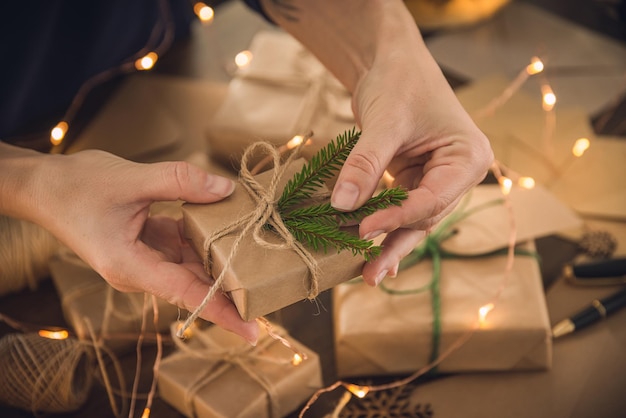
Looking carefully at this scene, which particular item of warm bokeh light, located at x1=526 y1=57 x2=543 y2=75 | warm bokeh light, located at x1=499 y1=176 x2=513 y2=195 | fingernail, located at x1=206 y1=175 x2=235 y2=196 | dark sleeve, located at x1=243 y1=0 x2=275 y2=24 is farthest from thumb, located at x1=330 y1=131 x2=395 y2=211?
warm bokeh light, located at x1=526 y1=57 x2=543 y2=75

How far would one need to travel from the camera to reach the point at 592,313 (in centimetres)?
109

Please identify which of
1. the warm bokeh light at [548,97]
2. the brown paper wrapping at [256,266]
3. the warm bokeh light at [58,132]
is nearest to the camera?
the brown paper wrapping at [256,266]

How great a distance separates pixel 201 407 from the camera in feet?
3.06

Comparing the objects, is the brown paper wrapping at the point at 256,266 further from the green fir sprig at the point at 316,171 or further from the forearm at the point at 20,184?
the forearm at the point at 20,184

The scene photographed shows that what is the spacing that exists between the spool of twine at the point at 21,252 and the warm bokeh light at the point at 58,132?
0.21 m

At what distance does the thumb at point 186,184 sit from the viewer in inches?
32.4

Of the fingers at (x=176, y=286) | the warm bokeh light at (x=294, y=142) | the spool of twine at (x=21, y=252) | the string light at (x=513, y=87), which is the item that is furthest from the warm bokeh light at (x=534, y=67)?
the spool of twine at (x=21, y=252)

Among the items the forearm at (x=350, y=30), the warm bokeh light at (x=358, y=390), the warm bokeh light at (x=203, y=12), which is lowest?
the warm bokeh light at (x=358, y=390)

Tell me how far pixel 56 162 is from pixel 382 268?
0.45 m

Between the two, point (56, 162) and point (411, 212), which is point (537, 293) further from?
point (56, 162)

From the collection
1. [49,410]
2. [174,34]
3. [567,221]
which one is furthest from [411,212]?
[174,34]

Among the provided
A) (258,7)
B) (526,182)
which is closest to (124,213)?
(258,7)

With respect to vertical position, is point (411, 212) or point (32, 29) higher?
point (32, 29)

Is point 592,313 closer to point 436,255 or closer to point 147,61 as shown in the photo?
point 436,255
